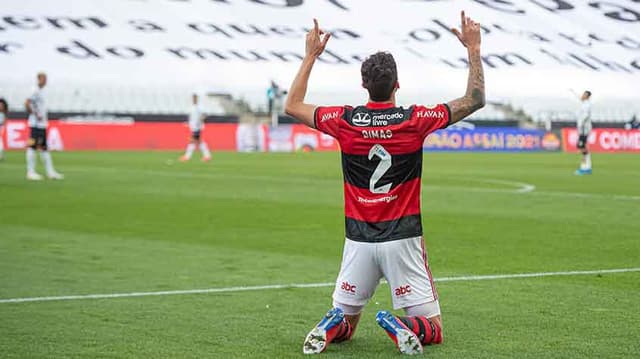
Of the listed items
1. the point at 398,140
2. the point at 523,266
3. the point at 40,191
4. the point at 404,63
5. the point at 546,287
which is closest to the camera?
the point at 398,140

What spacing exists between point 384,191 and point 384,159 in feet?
0.62

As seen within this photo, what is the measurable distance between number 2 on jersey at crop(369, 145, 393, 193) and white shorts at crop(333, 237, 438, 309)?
32 cm

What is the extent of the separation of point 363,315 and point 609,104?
54522mm

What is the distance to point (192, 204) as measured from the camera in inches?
742

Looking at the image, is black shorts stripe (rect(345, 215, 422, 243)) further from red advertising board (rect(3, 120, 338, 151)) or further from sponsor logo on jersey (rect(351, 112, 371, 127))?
red advertising board (rect(3, 120, 338, 151))

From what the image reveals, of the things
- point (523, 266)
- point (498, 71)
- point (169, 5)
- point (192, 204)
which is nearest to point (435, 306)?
point (523, 266)

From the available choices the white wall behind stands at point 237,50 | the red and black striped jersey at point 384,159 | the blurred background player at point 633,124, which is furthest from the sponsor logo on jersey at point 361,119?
the blurred background player at point 633,124

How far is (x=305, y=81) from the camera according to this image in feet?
23.5

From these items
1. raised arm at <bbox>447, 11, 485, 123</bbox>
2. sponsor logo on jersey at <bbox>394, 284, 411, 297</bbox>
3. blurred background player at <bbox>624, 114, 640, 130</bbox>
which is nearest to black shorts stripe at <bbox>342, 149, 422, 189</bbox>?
raised arm at <bbox>447, 11, 485, 123</bbox>

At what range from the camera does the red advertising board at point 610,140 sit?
181ft

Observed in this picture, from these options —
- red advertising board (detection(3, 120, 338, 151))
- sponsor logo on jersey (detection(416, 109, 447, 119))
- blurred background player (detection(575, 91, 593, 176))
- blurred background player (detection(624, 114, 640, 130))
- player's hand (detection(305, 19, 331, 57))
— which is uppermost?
player's hand (detection(305, 19, 331, 57))

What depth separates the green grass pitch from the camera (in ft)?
24.1

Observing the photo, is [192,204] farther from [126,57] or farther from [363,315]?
[126,57]

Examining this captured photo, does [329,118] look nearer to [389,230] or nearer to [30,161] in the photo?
[389,230]
